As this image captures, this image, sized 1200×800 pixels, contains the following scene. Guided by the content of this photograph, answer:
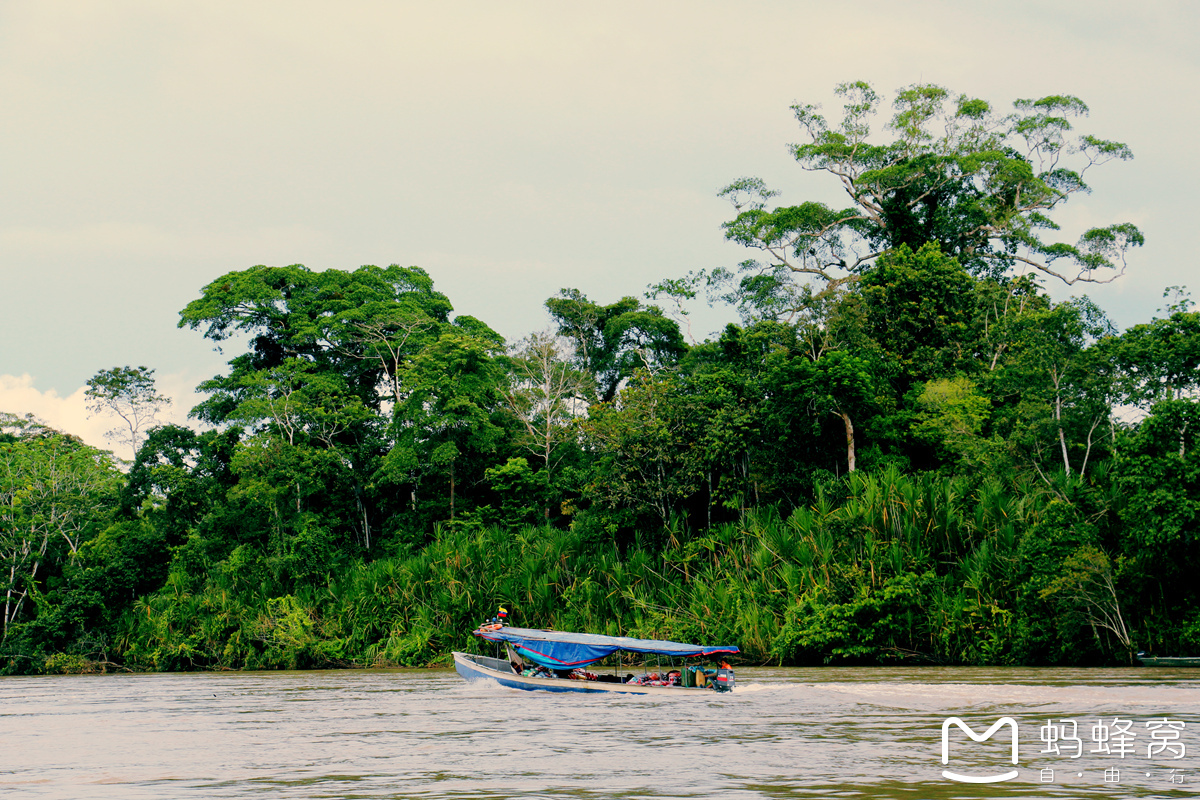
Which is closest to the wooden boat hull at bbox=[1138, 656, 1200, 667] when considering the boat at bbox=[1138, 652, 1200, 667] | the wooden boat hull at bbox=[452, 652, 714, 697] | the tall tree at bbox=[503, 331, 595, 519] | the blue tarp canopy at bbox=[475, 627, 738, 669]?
the boat at bbox=[1138, 652, 1200, 667]

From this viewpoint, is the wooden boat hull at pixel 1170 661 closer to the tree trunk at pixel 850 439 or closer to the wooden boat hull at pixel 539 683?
the wooden boat hull at pixel 539 683

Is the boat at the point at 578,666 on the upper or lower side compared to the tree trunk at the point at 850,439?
lower

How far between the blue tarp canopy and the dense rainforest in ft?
21.0

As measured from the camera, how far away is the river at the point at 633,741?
32.8 feet

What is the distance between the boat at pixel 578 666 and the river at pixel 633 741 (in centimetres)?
37

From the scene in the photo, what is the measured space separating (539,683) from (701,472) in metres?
10.9

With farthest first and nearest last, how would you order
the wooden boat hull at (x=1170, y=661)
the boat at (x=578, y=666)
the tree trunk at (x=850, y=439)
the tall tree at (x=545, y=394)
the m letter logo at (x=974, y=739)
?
1. the tall tree at (x=545, y=394)
2. the tree trunk at (x=850, y=439)
3. the wooden boat hull at (x=1170, y=661)
4. the boat at (x=578, y=666)
5. the m letter logo at (x=974, y=739)

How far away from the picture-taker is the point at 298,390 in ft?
137

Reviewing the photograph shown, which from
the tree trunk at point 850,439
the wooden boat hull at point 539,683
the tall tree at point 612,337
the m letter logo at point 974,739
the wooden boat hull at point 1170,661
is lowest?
the wooden boat hull at point 539,683

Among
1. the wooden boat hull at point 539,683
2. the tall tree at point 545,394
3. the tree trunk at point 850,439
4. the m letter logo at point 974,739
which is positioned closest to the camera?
the m letter logo at point 974,739

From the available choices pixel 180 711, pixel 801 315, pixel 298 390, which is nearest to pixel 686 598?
pixel 801 315

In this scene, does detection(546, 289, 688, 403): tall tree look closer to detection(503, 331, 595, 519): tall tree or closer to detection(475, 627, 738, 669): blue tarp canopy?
detection(503, 331, 595, 519): tall tree

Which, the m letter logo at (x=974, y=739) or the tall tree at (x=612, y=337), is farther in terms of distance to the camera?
the tall tree at (x=612, y=337)

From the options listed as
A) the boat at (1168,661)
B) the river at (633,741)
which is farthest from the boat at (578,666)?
the boat at (1168,661)
